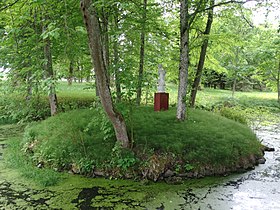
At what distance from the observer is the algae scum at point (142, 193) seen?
13.1 feet

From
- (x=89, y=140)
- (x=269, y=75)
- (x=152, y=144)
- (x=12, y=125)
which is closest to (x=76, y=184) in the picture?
(x=89, y=140)

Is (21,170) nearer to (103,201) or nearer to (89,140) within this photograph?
(89,140)

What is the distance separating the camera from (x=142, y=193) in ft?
14.4

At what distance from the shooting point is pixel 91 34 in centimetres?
407

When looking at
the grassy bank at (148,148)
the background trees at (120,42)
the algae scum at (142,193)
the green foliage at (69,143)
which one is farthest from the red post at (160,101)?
A: the algae scum at (142,193)

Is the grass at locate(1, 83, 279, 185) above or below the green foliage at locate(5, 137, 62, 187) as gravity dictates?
above

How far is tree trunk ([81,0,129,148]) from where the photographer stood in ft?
12.9

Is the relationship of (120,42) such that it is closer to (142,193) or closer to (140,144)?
(140,144)

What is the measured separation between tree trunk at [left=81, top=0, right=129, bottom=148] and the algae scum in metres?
0.95

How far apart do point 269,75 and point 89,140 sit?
14.3 metres

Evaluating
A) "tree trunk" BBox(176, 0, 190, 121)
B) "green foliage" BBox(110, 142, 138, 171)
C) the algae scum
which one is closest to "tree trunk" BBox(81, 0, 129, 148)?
"green foliage" BBox(110, 142, 138, 171)

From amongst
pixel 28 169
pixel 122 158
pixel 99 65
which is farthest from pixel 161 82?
pixel 28 169

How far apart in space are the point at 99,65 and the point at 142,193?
6.92 feet

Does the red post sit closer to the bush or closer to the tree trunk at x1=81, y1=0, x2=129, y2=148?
the tree trunk at x1=81, y1=0, x2=129, y2=148
